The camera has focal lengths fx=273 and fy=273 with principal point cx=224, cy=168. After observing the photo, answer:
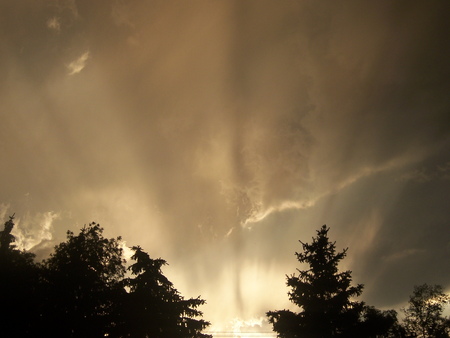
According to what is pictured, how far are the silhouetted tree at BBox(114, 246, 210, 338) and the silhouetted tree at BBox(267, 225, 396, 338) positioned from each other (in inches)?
308

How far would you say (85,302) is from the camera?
26859 mm

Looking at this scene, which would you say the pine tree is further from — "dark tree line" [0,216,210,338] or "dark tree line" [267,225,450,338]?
"dark tree line" [0,216,210,338]

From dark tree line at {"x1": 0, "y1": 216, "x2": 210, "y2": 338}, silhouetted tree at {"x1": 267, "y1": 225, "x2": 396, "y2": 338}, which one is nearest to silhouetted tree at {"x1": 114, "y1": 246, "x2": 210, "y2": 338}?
dark tree line at {"x1": 0, "y1": 216, "x2": 210, "y2": 338}

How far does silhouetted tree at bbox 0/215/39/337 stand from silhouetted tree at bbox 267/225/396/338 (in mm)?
21620

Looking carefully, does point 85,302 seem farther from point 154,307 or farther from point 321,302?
point 321,302

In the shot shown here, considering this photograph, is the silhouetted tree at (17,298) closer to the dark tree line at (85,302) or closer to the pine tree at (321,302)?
the dark tree line at (85,302)

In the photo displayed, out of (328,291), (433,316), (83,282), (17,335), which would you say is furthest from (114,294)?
(433,316)

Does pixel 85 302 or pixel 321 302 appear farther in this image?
pixel 85 302

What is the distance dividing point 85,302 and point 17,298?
18.7 feet

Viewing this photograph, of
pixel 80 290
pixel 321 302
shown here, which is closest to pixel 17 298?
pixel 80 290

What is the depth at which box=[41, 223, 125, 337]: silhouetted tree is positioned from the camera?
25.5 meters

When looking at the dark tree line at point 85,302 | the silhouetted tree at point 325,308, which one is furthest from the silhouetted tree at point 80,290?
the silhouetted tree at point 325,308

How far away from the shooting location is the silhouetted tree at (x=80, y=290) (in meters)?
25.5

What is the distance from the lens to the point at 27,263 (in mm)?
28422
